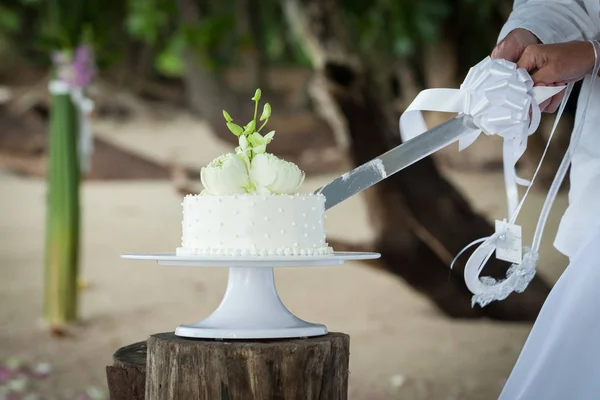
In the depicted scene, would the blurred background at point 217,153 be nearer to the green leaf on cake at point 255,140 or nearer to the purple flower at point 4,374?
the purple flower at point 4,374

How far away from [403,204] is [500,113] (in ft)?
7.72

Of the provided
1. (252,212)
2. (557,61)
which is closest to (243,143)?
(252,212)

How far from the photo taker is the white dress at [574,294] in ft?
4.46

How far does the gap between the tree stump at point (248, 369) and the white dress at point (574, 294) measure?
0.96ft

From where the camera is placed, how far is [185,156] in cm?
505

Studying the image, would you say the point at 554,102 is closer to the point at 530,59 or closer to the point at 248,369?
the point at 530,59

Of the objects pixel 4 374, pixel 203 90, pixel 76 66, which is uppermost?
pixel 203 90

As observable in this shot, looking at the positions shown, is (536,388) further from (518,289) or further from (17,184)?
(17,184)

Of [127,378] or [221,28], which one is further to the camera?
[221,28]

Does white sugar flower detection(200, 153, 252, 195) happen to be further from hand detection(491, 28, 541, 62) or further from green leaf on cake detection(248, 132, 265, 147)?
hand detection(491, 28, 541, 62)

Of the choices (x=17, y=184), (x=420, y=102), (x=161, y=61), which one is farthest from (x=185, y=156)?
(x=420, y=102)

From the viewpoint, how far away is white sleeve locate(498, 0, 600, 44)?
1489mm

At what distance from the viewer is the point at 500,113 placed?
1.38 metres

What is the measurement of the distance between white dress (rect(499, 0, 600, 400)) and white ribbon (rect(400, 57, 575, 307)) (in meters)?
0.07
